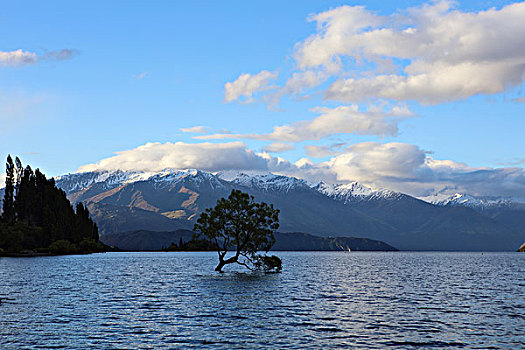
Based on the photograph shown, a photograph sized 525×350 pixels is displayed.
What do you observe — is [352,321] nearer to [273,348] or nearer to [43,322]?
[273,348]

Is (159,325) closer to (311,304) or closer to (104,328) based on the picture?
(104,328)

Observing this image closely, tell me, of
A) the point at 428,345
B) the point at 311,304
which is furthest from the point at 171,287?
the point at 428,345

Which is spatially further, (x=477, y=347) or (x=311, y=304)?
(x=311, y=304)

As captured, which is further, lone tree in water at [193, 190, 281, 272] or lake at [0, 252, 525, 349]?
lone tree in water at [193, 190, 281, 272]

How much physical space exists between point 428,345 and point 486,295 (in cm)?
5028

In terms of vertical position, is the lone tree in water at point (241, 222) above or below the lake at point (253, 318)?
above

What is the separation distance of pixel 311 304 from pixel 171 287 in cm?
3380

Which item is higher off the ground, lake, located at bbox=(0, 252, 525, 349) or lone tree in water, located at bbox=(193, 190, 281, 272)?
lone tree in water, located at bbox=(193, 190, 281, 272)

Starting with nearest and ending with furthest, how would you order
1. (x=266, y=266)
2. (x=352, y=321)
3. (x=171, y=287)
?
(x=352, y=321), (x=171, y=287), (x=266, y=266)

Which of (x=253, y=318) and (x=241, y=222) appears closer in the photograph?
(x=253, y=318)

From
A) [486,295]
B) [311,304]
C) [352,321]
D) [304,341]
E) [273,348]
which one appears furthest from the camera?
[486,295]

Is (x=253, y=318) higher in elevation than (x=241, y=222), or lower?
lower

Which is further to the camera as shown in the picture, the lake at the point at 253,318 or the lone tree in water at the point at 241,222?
the lone tree in water at the point at 241,222

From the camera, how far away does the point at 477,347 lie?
46.1 meters
